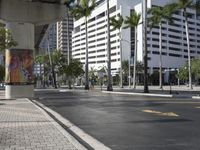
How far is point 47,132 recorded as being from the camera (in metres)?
12.2

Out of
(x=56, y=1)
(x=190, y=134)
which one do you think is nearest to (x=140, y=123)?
(x=190, y=134)

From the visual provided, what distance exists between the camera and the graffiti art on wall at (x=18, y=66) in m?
36.7

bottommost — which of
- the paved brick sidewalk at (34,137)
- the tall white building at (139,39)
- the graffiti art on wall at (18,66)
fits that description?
the paved brick sidewalk at (34,137)

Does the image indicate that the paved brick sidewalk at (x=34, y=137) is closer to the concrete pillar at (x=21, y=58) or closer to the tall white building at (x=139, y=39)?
the concrete pillar at (x=21, y=58)

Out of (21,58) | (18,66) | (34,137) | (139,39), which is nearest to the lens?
(34,137)

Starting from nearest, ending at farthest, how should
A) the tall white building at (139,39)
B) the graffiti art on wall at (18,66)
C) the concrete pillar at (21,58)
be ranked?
the concrete pillar at (21,58)
the graffiti art on wall at (18,66)
the tall white building at (139,39)

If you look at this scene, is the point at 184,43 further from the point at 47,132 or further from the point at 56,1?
the point at 47,132

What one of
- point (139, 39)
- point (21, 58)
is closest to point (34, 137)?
point (21, 58)

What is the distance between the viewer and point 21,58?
121 feet

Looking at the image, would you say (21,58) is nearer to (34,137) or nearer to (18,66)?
(18,66)

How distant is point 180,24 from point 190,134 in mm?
158440

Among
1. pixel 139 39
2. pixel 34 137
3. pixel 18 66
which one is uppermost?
→ pixel 139 39

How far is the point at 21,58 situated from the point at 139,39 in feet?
402

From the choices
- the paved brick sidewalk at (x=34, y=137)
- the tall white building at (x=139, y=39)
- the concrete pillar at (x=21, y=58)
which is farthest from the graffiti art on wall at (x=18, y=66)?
the tall white building at (x=139, y=39)
